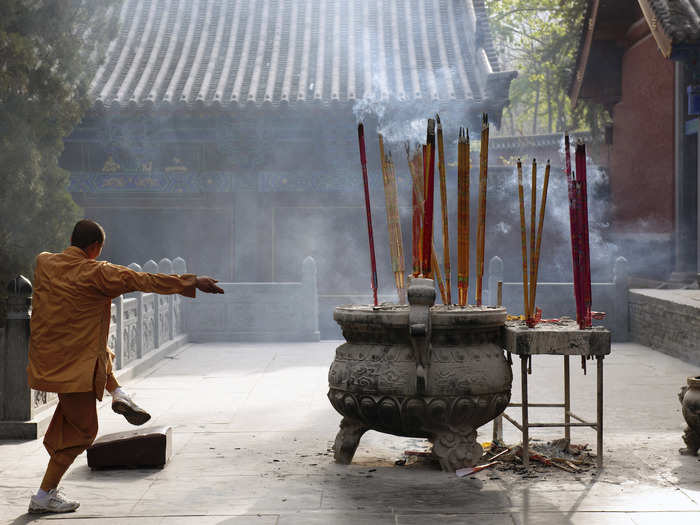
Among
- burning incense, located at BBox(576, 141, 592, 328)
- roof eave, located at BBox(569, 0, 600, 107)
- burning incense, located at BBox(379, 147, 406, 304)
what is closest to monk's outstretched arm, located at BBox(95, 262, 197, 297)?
burning incense, located at BBox(379, 147, 406, 304)

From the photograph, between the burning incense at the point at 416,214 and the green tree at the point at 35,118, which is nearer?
the burning incense at the point at 416,214

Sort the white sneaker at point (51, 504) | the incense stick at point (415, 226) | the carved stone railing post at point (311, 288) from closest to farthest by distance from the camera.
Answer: the white sneaker at point (51, 504) < the incense stick at point (415, 226) < the carved stone railing post at point (311, 288)

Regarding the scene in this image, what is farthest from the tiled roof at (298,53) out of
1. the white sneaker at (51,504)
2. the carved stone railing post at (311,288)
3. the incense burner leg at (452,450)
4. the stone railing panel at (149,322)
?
the white sneaker at (51,504)

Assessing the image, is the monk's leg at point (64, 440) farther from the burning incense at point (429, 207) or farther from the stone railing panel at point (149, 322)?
the stone railing panel at point (149, 322)

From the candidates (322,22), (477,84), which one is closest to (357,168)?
(477,84)

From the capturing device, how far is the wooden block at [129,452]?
16.2 feet

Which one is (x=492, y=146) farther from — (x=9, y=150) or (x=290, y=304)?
(x=9, y=150)

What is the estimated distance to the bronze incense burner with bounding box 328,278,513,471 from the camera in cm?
469

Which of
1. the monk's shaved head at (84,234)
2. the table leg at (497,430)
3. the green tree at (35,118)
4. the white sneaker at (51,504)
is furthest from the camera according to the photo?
the green tree at (35,118)

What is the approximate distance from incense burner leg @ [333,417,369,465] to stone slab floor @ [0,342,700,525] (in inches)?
2.7

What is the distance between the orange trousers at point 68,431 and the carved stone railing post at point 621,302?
9.61 meters

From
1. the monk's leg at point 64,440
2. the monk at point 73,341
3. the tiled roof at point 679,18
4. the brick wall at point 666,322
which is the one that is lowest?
the brick wall at point 666,322

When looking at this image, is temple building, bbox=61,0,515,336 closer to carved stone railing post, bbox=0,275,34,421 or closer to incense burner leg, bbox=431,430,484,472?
carved stone railing post, bbox=0,275,34,421

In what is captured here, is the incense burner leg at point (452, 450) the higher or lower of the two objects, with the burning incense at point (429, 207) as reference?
lower
